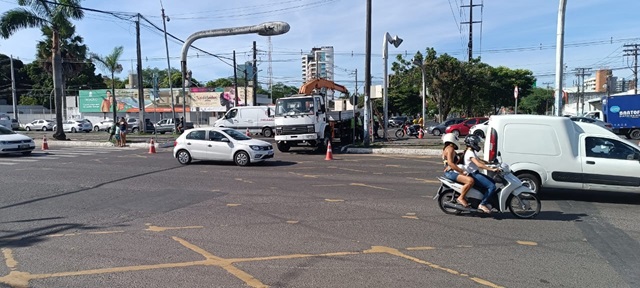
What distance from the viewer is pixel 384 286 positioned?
4.78m

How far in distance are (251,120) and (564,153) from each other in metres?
28.3

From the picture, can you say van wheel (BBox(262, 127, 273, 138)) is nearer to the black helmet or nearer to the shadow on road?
the shadow on road

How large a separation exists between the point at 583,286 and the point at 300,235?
12.0 feet

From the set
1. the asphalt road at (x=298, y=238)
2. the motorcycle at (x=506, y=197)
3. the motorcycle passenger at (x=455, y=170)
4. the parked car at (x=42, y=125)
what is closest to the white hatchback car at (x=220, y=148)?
the asphalt road at (x=298, y=238)

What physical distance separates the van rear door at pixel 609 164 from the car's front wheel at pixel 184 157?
494 inches

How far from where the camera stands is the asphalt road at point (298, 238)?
5.07 m

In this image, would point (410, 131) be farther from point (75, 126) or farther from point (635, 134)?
point (75, 126)

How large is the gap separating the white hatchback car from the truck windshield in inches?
175

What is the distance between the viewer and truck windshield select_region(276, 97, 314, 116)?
20.7 meters

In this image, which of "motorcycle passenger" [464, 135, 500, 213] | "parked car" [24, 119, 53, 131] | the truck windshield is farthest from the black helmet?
"parked car" [24, 119, 53, 131]

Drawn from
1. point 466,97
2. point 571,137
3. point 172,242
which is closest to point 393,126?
point 466,97

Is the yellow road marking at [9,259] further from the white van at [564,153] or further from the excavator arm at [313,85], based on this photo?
the excavator arm at [313,85]

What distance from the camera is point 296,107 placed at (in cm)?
2084

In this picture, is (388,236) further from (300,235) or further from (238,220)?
(238,220)
